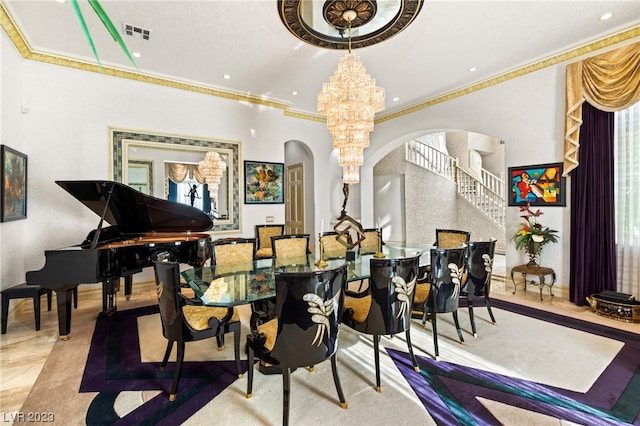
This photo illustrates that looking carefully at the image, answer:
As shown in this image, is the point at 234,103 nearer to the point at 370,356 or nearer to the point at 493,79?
the point at 493,79

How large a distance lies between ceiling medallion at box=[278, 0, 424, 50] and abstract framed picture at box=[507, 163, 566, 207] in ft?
9.38

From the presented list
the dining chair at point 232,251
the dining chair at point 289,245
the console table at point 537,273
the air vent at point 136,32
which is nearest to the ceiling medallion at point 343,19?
the air vent at point 136,32

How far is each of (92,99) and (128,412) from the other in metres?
4.32

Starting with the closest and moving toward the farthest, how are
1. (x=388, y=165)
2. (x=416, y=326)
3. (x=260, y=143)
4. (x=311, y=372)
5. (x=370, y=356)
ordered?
(x=311, y=372), (x=370, y=356), (x=416, y=326), (x=260, y=143), (x=388, y=165)

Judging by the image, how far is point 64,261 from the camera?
9.65ft

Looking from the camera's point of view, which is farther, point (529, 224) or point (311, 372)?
point (529, 224)

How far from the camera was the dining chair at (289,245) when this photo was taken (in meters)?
3.80

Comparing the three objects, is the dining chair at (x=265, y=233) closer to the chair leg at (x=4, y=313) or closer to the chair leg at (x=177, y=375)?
the chair leg at (x=177, y=375)

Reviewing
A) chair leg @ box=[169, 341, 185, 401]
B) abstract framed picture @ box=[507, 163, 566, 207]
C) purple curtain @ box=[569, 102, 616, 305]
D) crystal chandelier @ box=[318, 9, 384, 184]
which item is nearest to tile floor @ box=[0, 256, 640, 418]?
purple curtain @ box=[569, 102, 616, 305]

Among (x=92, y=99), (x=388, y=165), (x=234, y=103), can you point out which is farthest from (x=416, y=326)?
(x=388, y=165)

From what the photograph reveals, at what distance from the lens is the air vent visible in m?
3.48

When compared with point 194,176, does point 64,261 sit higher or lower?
lower

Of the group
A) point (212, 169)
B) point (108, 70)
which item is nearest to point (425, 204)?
point (212, 169)

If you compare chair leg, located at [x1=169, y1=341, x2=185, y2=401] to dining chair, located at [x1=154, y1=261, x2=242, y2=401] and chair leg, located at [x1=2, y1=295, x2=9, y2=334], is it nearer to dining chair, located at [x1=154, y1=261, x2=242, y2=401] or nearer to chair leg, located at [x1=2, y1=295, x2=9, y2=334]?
dining chair, located at [x1=154, y1=261, x2=242, y2=401]
